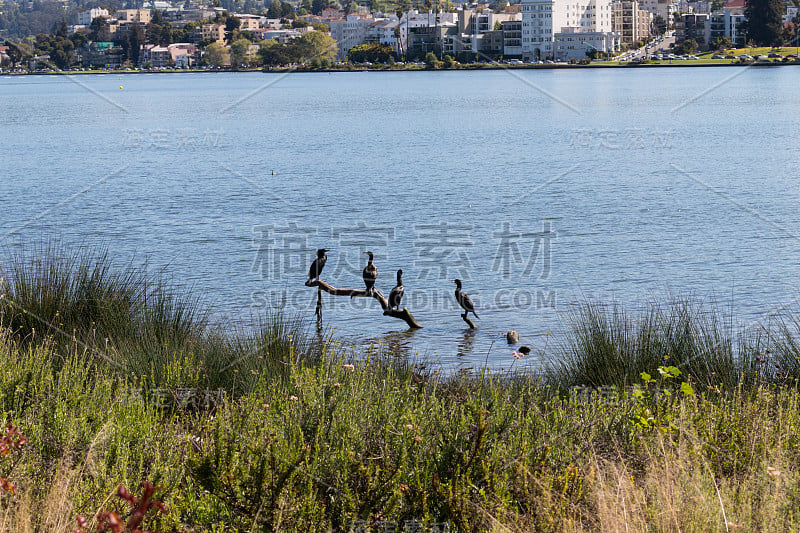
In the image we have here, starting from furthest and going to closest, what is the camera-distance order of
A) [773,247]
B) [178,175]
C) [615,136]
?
[615,136], [178,175], [773,247]

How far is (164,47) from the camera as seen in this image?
159000 millimetres

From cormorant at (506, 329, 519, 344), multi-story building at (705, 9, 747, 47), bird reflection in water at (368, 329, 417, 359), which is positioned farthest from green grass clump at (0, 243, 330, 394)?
multi-story building at (705, 9, 747, 47)

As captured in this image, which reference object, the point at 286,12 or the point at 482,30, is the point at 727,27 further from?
the point at 286,12

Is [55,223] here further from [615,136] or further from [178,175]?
[615,136]

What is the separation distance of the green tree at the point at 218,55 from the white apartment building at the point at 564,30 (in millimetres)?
48664

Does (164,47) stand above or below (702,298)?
above

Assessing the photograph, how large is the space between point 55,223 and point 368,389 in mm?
19245

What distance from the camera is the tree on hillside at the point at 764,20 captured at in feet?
364

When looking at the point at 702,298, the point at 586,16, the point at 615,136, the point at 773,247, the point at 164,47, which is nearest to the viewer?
the point at 702,298

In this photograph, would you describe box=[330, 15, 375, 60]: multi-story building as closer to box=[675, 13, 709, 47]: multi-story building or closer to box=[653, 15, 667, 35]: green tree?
box=[653, 15, 667, 35]: green tree

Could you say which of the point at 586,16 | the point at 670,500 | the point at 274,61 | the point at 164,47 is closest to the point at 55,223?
the point at 670,500

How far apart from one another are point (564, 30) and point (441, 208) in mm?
127190

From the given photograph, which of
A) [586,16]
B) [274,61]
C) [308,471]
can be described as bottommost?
[308,471]

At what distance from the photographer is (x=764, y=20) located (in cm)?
11275
